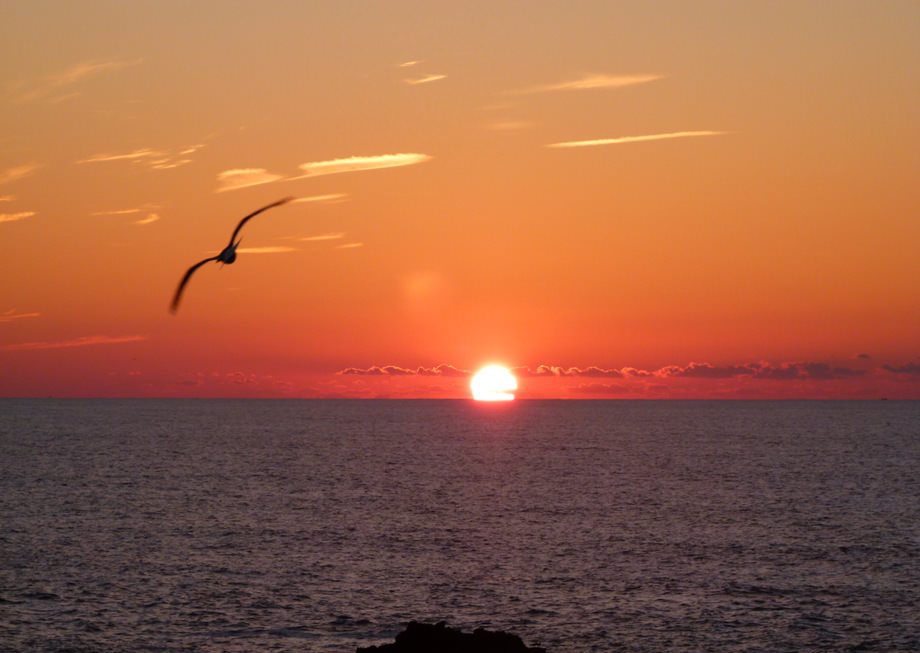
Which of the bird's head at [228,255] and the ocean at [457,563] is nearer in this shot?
the bird's head at [228,255]

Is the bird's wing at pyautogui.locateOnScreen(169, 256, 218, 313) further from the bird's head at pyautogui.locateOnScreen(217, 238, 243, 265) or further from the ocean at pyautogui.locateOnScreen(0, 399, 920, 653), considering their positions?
the ocean at pyautogui.locateOnScreen(0, 399, 920, 653)

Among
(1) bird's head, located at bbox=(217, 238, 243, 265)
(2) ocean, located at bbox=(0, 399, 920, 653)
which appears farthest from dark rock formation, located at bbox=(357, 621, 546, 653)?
(1) bird's head, located at bbox=(217, 238, 243, 265)

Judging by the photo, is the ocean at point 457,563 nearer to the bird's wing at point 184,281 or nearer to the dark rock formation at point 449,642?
the dark rock formation at point 449,642

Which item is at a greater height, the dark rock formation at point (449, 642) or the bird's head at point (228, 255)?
the bird's head at point (228, 255)

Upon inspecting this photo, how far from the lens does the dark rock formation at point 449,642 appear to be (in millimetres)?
46594

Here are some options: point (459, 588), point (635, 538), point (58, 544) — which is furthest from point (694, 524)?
point (58, 544)

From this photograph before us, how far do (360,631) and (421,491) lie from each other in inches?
2844

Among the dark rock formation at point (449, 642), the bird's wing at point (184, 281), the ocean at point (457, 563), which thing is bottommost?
the ocean at point (457, 563)

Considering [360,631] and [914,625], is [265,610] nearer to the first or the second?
[360,631]

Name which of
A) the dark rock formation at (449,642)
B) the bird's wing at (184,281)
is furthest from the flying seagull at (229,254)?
the dark rock formation at (449,642)

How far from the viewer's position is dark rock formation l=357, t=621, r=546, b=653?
46594 mm

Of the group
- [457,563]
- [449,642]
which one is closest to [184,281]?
[449,642]

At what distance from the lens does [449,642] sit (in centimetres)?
4706

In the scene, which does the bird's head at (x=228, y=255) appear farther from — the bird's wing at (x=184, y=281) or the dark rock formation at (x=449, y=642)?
the dark rock formation at (x=449, y=642)
